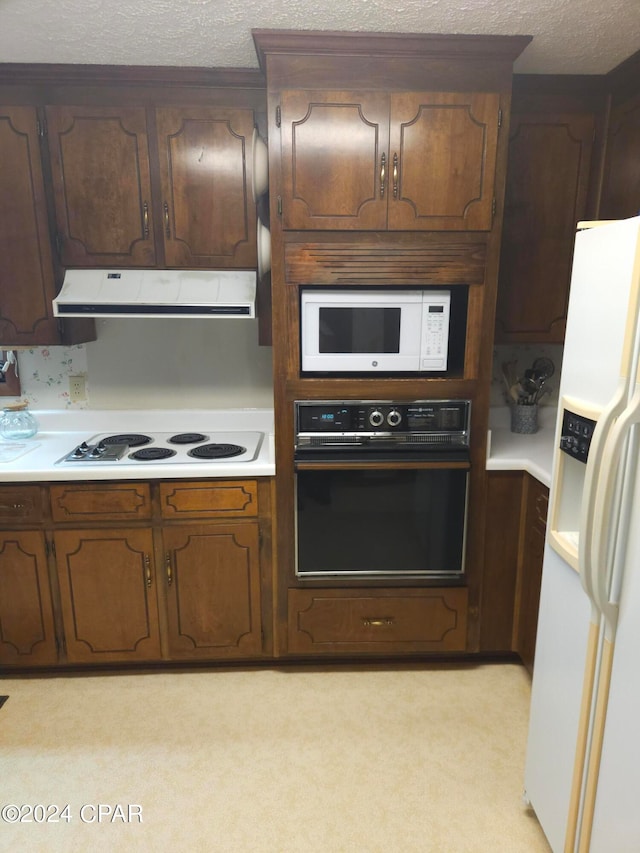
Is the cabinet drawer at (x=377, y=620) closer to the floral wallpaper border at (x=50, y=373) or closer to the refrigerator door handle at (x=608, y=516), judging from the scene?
the refrigerator door handle at (x=608, y=516)

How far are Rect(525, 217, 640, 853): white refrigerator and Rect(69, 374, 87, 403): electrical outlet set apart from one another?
2100 millimetres

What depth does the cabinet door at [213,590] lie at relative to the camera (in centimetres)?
219

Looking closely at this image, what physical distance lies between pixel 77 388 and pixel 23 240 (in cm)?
70

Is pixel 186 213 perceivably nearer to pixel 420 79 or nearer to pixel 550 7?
pixel 420 79

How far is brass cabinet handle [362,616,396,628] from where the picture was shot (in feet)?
7.47

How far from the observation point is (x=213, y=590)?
2.24 m

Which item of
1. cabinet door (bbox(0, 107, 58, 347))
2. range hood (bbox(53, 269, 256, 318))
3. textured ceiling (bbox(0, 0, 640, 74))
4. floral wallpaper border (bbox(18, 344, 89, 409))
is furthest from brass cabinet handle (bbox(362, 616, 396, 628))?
textured ceiling (bbox(0, 0, 640, 74))

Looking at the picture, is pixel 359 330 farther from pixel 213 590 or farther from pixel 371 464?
pixel 213 590

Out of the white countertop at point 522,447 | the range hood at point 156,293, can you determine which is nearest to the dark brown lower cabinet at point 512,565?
the white countertop at point 522,447

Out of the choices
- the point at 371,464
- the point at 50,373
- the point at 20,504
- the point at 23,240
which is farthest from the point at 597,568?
the point at 50,373

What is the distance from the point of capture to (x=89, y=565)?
7.16ft

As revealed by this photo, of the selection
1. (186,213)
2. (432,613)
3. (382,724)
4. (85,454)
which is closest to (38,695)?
(85,454)

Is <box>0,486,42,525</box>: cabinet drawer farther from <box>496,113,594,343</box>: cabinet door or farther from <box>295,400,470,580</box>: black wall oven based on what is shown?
<box>496,113,594,343</box>: cabinet door

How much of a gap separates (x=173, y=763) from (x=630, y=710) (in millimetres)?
1462
